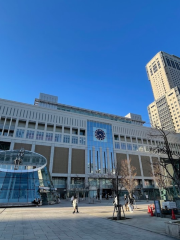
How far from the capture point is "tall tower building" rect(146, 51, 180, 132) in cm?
12106

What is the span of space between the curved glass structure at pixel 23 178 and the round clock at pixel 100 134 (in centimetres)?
3302

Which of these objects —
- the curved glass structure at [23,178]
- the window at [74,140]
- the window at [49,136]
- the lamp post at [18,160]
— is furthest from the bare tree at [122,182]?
the window at [49,136]

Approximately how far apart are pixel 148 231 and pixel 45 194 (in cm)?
2469

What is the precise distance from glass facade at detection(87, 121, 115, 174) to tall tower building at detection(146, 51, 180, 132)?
68696 mm

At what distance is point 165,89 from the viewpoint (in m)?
140

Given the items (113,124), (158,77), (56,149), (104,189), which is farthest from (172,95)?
(56,149)

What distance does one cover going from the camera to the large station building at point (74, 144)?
51.8m

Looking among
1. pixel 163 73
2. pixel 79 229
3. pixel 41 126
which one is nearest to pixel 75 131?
pixel 41 126

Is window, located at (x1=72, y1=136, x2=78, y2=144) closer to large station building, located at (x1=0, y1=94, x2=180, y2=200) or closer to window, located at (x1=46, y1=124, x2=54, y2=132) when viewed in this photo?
large station building, located at (x1=0, y1=94, x2=180, y2=200)

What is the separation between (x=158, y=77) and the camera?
149125 mm

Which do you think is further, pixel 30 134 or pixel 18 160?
pixel 30 134

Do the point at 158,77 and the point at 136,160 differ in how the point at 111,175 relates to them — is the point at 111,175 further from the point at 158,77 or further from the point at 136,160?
the point at 158,77

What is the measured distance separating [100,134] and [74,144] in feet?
39.7

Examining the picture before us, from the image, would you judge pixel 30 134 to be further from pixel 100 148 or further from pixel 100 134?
pixel 100 134
